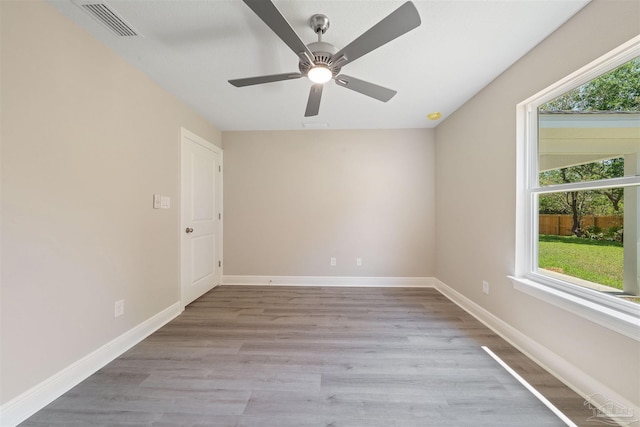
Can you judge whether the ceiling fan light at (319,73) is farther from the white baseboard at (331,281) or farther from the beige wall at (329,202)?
the white baseboard at (331,281)

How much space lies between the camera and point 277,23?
47.1 inches

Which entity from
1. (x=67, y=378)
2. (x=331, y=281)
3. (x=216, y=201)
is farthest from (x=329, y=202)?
(x=67, y=378)

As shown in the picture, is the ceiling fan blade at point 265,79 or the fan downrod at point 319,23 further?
the ceiling fan blade at point 265,79

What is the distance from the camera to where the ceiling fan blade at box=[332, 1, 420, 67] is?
111 cm

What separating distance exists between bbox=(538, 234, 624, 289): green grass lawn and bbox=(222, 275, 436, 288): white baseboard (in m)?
1.72

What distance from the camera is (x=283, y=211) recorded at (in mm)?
3516

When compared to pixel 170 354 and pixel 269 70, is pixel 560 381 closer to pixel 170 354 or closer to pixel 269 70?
pixel 170 354

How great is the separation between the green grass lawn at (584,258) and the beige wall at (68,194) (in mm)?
3349

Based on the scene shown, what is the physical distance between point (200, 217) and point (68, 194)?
153 cm

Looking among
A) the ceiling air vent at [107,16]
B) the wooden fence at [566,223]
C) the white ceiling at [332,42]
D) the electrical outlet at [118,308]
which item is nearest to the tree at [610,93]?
the white ceiling at [332,42]

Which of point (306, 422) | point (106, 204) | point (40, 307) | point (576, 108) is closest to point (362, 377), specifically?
point (306, 422)

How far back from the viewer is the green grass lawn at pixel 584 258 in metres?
1.37

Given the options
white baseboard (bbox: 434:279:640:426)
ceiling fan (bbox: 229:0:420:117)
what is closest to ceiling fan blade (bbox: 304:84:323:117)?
ceiling fan (bbox: 229:0:420:117)

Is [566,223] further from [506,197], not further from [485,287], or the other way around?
[485,287]
